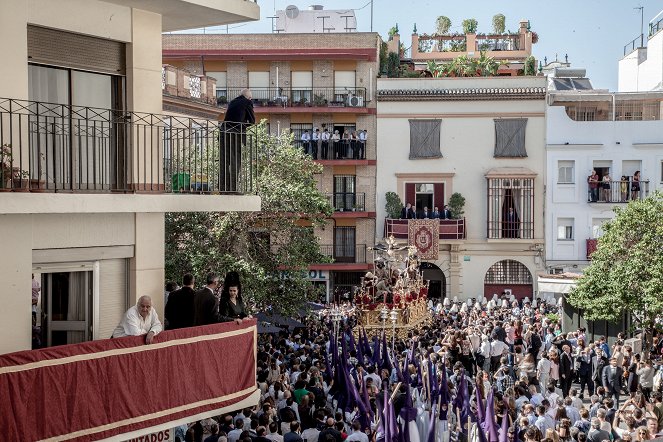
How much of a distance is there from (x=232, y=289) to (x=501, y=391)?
9.30 meters

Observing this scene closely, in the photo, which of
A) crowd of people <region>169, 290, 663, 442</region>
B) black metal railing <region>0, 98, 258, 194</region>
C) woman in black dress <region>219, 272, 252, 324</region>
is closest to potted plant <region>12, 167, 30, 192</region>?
black metal railing <region>0, 98, 258, 194</region>

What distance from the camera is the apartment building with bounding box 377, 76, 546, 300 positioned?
47500 mm

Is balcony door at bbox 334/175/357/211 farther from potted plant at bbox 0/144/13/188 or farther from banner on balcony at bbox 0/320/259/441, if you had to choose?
potted plant at bbox 0/144/13/188

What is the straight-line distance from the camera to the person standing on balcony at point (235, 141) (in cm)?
1408

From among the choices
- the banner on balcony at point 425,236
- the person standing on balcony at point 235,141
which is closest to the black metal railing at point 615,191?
the banner on balcony at point 425,236

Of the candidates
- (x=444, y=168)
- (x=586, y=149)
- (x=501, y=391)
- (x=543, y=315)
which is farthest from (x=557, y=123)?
(x=501, y=391)

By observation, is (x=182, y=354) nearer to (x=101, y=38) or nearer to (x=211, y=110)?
(x=101, y=38)

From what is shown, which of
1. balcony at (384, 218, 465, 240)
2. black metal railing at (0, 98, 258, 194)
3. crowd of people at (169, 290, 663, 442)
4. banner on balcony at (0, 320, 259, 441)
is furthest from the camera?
balcony at (384, 218, 465, 240)

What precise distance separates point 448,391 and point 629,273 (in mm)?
10378

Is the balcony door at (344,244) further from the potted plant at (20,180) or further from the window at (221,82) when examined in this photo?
the potted plant at (20,180)

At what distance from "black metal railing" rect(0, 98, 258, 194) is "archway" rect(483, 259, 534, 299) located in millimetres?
34853

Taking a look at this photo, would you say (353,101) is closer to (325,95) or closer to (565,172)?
(325,95)

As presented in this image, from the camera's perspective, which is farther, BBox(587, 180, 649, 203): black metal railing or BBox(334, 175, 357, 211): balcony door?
BBox(334, 175, 357, 211): balcony door

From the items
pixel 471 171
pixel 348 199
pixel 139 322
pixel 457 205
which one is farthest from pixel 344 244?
pixel 139 322
